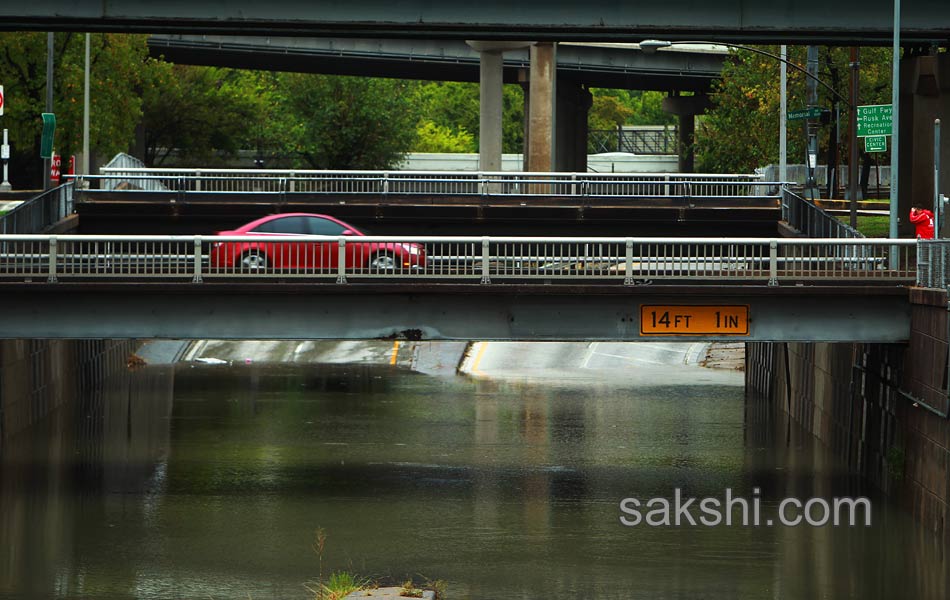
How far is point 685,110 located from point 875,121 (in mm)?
65669

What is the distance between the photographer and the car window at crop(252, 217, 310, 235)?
3509cm

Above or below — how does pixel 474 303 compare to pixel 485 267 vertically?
below

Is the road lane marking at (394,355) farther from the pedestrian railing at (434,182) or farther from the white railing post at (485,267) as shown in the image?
the white railing post at (485,267)

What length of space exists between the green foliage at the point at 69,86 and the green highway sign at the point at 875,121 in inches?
1634

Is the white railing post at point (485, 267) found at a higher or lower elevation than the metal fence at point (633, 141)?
lower

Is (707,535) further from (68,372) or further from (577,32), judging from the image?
(68,372)

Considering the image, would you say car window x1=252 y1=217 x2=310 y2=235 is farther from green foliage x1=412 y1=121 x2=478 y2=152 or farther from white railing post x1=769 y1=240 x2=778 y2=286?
green foliage x1=412 y1=121 x2=478 y2=152

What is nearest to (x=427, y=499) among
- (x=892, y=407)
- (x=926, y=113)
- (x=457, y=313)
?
(x=457, y=313)

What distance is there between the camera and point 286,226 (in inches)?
1391

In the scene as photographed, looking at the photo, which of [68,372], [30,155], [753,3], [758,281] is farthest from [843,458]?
[30,155]

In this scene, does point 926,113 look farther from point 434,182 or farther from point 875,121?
point 434,182

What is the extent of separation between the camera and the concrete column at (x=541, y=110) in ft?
216

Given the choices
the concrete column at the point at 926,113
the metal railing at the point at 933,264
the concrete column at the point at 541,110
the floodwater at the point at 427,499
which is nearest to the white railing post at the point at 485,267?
the floodwater at the point at 427,499

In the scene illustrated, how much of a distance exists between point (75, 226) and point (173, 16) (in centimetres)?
1008
